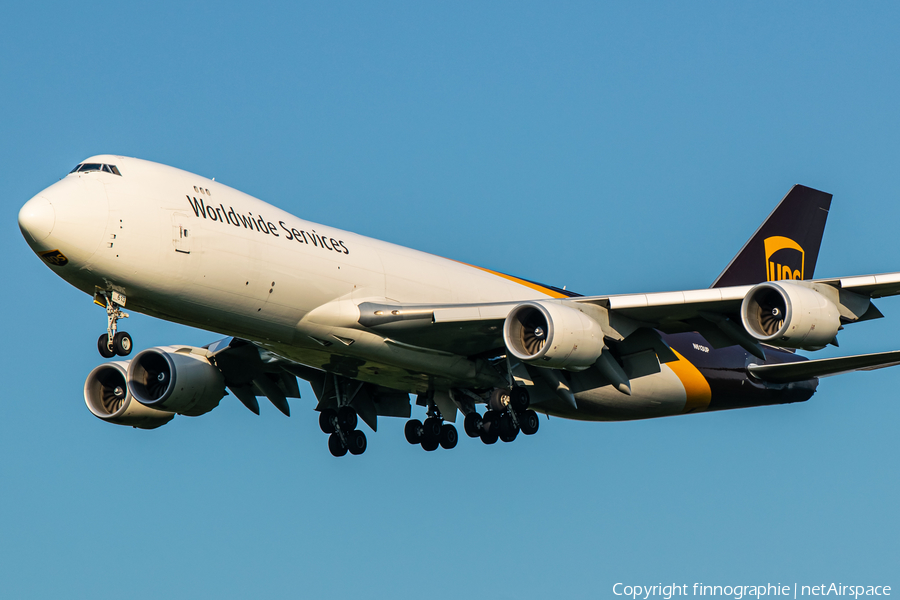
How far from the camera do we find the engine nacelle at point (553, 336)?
81.3 feet

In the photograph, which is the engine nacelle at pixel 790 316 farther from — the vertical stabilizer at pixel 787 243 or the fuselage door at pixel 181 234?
the fuselage door at pixel 181 234

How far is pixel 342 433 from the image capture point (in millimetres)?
31531

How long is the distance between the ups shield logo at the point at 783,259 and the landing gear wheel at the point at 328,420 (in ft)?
50.0

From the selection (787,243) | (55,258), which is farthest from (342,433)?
(787,243)

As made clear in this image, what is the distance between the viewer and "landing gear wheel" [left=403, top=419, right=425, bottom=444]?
105ft

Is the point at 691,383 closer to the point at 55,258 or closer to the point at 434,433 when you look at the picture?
the point at 434,433

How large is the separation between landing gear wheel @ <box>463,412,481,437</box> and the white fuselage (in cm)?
188

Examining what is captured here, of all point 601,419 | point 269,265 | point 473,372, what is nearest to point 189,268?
point 269,265

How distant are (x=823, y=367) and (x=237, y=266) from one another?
1576cm

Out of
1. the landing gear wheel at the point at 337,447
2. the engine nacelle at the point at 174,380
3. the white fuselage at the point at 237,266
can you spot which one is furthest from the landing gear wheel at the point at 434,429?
the engine nacelle at the point at 174,380

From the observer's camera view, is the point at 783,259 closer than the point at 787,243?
Yes

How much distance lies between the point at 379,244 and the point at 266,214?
3.55 meters

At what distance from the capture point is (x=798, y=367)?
99.2 feet

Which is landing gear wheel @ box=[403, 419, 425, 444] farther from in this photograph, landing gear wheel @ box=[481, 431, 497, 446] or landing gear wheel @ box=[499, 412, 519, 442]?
landing gear wheel @ box=[499, 412, 519, 442]
